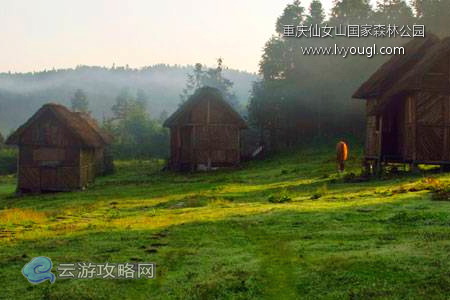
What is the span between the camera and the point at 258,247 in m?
13.0

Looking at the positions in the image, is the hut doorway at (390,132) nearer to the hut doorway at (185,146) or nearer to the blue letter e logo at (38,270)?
the hut doorway at (185,146)

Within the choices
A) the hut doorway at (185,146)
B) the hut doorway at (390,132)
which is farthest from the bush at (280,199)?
the hut doorway at (185,146)

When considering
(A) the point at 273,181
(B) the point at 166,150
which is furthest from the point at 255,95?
(A) the point at 273,181

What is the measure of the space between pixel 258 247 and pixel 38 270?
4.79m

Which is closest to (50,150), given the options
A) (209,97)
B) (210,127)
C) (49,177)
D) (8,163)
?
(49,177)

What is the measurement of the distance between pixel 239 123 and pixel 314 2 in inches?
1159

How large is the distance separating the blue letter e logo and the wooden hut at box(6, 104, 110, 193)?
3070 centimetres

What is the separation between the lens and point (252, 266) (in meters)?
11.2

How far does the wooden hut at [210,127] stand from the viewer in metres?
50.1

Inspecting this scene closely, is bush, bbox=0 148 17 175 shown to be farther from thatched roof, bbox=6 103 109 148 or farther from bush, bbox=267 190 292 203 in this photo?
bush, bbox=267 190 292 203

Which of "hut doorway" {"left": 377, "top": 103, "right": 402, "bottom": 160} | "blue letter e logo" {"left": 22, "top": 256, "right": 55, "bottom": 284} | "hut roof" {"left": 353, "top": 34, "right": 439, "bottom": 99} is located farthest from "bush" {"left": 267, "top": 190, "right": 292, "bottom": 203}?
"hut roof" {"left": 353, "top": 34, "right": 439, "bottom": 99}

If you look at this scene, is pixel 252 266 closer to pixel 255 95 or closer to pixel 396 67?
pixel 396 67

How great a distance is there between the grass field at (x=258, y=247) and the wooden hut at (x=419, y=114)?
29.3ft

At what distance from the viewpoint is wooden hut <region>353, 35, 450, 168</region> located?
30.6 meters
